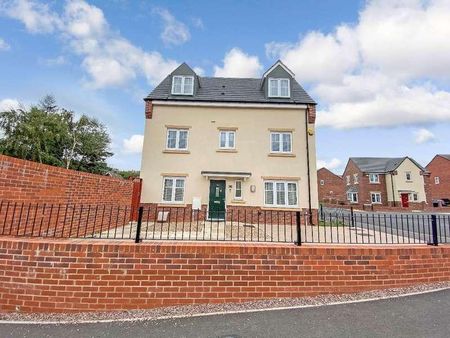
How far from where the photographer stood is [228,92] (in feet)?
53.7

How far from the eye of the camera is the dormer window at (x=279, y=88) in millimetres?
15789

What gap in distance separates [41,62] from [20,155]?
22.8 metres

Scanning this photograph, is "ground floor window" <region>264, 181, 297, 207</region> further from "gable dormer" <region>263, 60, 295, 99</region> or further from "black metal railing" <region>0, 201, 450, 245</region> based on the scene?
"gable dormer" <region>263, 60, 295, 99</region>

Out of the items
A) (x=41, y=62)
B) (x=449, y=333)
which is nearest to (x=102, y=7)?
(x=41, y=62)

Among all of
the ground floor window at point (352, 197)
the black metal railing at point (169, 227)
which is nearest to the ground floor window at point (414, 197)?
the ground floor window at point (352, 197)

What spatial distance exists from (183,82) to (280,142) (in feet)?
24.0

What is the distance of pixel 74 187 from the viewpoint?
7609 mm

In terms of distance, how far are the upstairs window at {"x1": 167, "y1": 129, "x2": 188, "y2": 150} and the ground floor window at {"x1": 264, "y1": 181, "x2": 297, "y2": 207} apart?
216 inches

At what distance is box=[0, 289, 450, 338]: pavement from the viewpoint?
341 cm

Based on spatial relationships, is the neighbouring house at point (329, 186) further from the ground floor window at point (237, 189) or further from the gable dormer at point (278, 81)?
the ground floor window at point (237, 189)

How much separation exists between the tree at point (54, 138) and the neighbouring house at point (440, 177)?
50797mm

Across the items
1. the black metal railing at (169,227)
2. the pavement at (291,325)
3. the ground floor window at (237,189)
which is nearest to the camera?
the pavement at (291,325)

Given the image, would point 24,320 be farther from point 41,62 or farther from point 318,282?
point 41,62

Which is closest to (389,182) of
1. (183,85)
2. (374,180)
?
(374,180)
